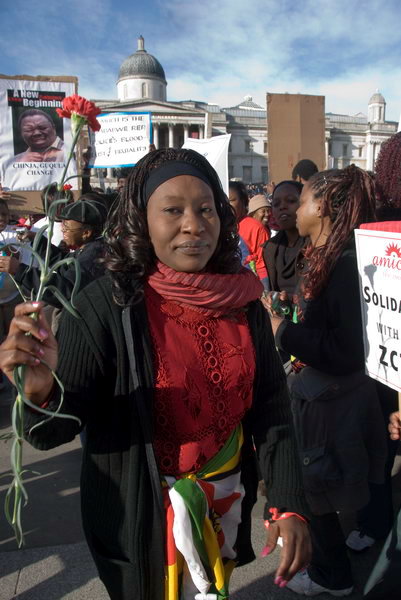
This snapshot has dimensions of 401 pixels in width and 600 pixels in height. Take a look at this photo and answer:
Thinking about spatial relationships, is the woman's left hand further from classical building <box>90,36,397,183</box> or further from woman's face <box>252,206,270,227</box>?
classical building <box>90,36,397,183</box>

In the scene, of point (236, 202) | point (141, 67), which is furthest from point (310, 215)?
point (141, 67)

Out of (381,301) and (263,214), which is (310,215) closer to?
(381,301)

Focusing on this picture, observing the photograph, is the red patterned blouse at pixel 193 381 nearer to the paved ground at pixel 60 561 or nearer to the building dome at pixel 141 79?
the paved ground at pixel 60 561

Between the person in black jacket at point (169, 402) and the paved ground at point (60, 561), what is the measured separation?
1089mm

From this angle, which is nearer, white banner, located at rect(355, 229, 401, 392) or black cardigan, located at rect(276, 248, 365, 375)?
white banner, located at rect(355, 229, 401, 392)

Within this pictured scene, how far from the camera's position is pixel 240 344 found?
58.7 inches

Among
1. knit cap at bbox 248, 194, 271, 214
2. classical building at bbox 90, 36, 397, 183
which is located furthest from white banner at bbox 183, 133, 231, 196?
classical building at bbox 90, 36, 397, 183

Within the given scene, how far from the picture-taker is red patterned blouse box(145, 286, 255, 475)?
1.36 metres

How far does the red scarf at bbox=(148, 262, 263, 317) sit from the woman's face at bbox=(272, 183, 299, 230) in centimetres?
236

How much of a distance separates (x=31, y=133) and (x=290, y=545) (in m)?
4.46

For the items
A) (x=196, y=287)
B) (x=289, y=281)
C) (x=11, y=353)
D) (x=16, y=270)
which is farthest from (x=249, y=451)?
(x=16, y=270)

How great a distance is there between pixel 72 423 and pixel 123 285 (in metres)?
0.40

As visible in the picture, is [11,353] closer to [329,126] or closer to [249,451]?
[249,451]

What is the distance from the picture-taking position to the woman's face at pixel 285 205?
3.73 meters
